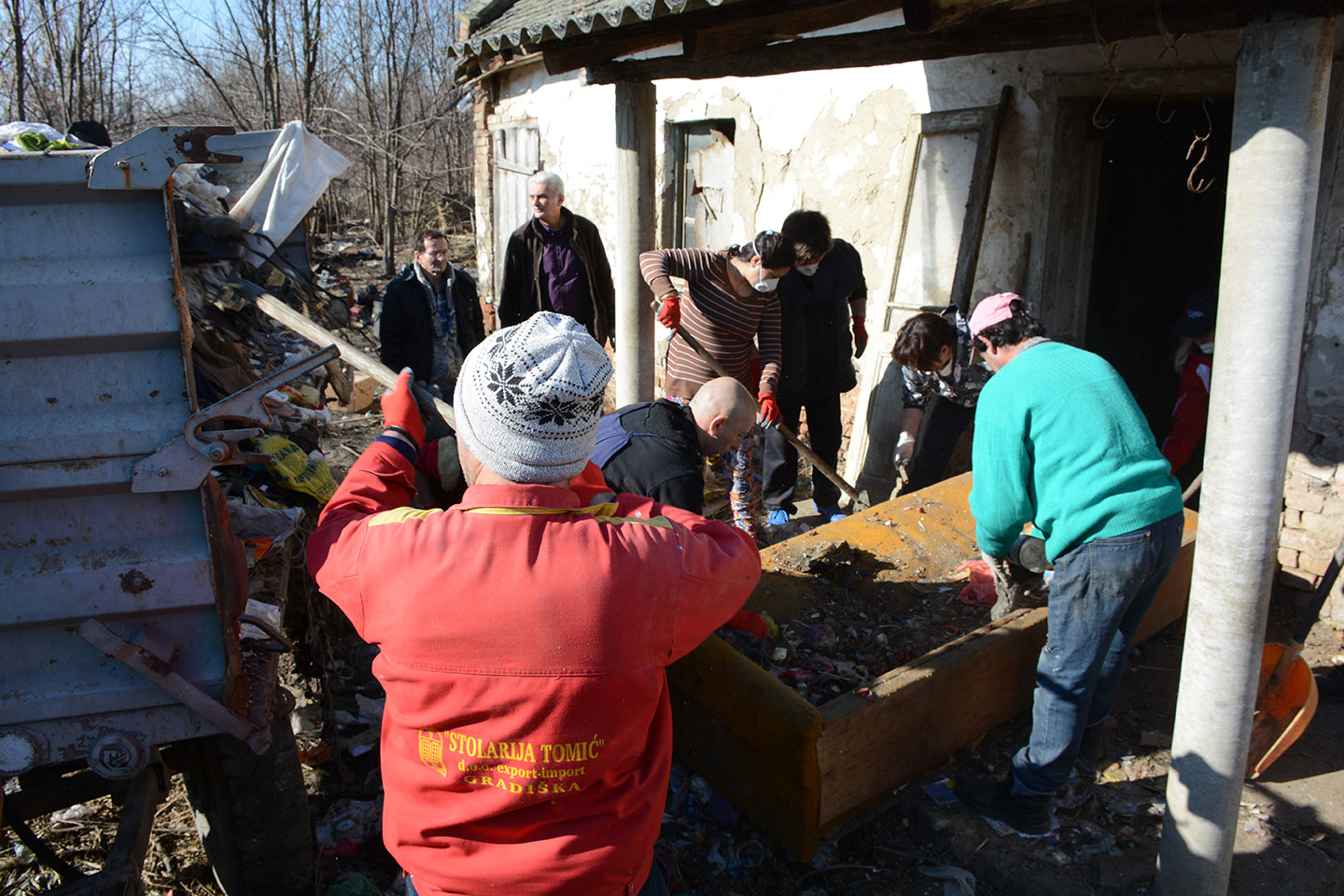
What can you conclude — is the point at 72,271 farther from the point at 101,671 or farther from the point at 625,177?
the point at 625,177

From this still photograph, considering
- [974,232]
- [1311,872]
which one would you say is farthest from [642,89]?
[1311,872]

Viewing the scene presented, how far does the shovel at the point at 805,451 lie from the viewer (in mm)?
4914

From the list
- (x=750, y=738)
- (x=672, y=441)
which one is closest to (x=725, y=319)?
(x=672, y=441)

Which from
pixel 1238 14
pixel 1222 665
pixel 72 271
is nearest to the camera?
pixel 72 271

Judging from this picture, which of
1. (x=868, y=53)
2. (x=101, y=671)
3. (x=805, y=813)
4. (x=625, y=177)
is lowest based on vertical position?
(x=805, y=813)

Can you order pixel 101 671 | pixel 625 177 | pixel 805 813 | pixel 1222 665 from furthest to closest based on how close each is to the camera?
pixel 625 177 → pixel 805 813 → pixel 1222 665 → pixel 101 671

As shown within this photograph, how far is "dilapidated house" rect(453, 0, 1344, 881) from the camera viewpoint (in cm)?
219

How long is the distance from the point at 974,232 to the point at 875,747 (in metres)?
3.49

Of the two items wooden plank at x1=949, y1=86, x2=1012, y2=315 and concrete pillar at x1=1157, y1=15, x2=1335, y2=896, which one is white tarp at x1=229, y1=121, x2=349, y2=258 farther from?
concrete pillar at x1=1157, y1=15, x2=1335, y2=896

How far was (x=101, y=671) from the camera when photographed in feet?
6.26

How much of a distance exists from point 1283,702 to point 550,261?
4510mm

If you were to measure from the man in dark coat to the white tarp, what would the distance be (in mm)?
5038

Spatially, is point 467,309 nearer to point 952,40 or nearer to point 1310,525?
point 952,40

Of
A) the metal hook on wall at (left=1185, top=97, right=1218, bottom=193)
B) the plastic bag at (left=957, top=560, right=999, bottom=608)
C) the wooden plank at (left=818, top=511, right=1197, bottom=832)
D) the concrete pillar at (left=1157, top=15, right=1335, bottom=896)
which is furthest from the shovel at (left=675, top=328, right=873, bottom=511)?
the concrete pillar at (left=1157, top=15, right=1335, bottom=896)
